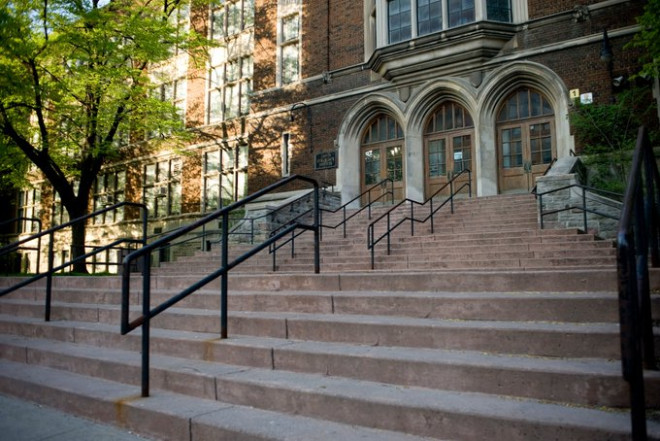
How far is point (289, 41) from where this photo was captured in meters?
19.0

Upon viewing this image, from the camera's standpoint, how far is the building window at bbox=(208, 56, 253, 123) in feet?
67.9

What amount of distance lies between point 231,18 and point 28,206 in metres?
18.1

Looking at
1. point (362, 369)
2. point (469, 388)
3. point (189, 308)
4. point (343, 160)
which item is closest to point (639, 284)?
point (469, 388)

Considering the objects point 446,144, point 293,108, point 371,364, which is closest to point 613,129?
point 446,144

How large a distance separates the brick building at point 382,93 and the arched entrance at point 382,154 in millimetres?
44

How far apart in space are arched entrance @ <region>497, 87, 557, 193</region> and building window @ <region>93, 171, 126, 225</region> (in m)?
18.1

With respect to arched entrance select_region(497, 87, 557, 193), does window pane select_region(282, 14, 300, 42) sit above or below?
above

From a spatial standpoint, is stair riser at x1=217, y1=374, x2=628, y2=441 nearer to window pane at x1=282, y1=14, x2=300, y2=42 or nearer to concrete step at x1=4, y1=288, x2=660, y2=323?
concrete step at x1=4, y1=288, x2=660, y2=323

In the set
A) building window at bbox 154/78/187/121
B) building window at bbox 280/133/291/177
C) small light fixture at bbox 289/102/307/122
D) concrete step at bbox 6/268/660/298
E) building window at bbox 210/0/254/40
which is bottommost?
concrete step at bbox 6/268/660/298

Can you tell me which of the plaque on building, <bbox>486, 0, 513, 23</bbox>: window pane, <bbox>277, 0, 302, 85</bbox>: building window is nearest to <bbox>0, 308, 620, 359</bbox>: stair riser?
the plaque on building

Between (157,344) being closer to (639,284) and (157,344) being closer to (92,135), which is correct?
(639,284)

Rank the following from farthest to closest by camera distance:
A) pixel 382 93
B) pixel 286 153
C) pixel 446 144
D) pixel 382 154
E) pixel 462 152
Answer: pixel 286 153, pixel 382 154, pixel 382 93, pixel 446 144, pixel 462 152

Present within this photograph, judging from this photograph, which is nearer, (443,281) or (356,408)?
(356,408)

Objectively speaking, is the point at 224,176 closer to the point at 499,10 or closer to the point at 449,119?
the point at 449,119
